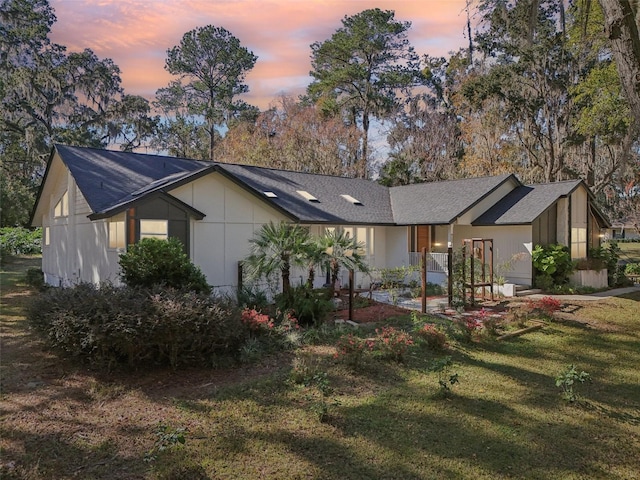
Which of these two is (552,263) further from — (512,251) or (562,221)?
(562,221)

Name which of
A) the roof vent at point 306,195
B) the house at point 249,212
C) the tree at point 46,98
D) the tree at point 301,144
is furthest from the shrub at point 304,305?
the tree at point 46,98

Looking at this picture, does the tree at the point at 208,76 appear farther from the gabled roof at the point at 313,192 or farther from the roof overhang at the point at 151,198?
the roof overhang at the point at 151,198

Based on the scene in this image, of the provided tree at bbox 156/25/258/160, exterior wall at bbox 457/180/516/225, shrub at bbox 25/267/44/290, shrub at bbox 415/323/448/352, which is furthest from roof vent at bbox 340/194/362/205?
tree at bbox 156/25/258/160

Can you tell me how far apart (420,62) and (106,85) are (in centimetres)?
2417

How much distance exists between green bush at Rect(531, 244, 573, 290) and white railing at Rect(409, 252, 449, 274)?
317 cm

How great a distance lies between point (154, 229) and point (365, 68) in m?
26.1

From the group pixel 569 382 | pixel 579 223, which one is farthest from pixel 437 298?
pixel 579 223

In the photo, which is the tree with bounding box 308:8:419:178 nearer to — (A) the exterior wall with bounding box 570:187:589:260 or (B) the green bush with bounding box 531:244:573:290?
(A) the exterior wall with bounding box 570:187:589:260

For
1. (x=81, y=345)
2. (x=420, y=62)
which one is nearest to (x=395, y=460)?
(x=81, y=345)

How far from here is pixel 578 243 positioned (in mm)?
18188

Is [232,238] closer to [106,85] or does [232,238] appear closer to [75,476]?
[75,476]

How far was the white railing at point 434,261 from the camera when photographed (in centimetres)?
1691

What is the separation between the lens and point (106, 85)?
33.2 meters

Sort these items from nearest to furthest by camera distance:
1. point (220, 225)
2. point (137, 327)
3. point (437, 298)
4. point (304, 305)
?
point (137, 327) < point (304, 305) < point (220, 225) < point (437, 298)
